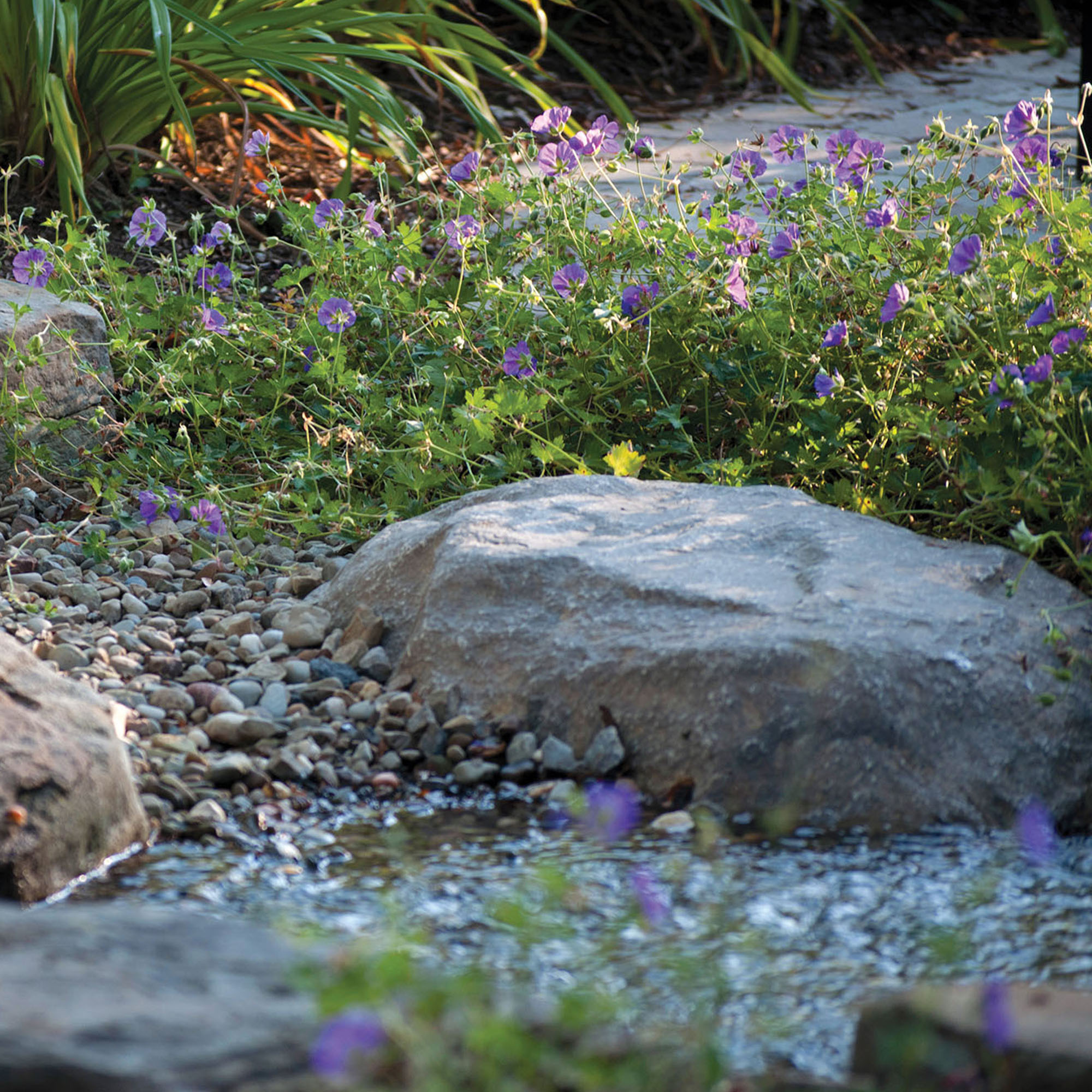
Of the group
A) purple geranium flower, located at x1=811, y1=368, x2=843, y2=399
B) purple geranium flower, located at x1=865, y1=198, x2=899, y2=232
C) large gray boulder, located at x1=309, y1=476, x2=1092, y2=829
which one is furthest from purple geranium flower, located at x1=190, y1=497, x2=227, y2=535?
purple geranium flower, located at x1=865, y1=198, x2=899, y2=232

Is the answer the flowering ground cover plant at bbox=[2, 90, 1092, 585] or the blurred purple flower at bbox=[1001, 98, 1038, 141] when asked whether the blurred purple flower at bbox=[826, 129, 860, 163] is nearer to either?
the flowering ground cover plant at bbox=[2, 90, 1092, 585]

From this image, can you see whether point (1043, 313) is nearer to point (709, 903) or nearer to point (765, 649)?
point (765, 649)

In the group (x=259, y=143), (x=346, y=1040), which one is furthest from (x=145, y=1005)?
(x=259, y=143)

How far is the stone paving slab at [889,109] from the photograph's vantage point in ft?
19.0

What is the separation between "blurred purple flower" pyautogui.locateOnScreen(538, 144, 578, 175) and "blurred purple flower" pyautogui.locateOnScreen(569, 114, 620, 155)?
0.03 metres

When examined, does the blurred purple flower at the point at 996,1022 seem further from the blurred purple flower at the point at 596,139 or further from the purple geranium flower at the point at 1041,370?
the blurred purple flower at the point at 596,139

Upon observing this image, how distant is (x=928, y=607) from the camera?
2023 millimetres

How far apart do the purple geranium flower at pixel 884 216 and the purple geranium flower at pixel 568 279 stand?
66 centimetres

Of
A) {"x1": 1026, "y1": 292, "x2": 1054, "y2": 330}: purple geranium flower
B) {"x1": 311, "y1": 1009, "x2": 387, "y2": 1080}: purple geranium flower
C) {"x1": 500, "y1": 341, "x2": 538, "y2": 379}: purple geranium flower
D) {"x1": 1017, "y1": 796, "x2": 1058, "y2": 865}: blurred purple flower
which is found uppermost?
{"x1": 1026, "y1": 292, "x2": 1054, "y2": 330}: purple geranium flower

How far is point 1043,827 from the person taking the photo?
1618 millimetres

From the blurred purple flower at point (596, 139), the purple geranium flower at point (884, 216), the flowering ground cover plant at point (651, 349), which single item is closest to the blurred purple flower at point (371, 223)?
the flowering ground cover plant at point (651, 349)

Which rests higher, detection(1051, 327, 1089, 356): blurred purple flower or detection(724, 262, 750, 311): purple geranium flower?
detection(724, 262, 750, 311): purple geranium flower

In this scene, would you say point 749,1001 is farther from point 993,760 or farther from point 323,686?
point 323,686

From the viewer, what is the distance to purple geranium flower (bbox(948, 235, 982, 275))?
230 cm
